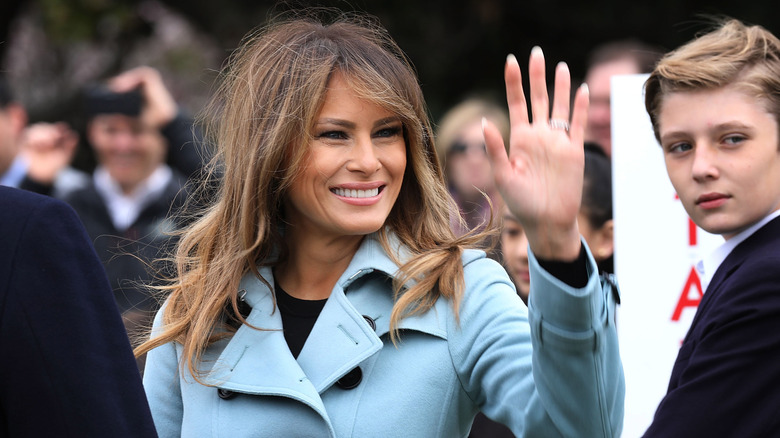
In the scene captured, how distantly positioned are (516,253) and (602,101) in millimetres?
1153

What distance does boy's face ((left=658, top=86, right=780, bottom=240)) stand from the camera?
233 cm

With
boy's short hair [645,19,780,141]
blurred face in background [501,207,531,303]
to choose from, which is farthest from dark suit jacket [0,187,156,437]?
blurred face in background [501,207,531,303]

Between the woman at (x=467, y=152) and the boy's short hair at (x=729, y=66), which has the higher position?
the boy's short hair at (x=729, y=66)

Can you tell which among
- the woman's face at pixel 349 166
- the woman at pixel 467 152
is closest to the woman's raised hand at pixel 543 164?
the woman's face at pixel 349 166

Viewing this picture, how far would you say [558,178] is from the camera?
1.77 meters

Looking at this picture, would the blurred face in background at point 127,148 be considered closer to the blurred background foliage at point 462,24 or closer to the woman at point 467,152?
the woman at point 467,152

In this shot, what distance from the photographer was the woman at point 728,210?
1999mm

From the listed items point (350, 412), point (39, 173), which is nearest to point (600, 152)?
point (350, 412)

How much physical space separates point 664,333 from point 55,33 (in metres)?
8.13

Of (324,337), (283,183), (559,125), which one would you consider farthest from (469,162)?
(559,125)

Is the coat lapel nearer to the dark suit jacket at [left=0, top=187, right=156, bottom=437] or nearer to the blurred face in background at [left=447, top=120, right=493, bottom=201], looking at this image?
the dark suit jacket at [left=0, top=187, right=156, bottom=437]

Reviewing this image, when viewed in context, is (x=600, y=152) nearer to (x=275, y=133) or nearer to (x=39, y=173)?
(x=275, y=133)

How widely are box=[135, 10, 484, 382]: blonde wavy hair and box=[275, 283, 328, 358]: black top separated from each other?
12cm

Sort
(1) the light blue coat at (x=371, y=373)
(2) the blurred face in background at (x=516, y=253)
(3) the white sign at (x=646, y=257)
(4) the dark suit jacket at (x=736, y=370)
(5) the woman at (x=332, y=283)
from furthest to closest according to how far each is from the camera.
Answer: (2) the blurred face in background at (x=516, y=253) < (3) the white sign at (x=646, y=257) < (5) the woman at (x=332, y=283) < (1) the light blue coat at (x=371, y=373) < (4) the dark suit jacket at (x=736, y=370)
